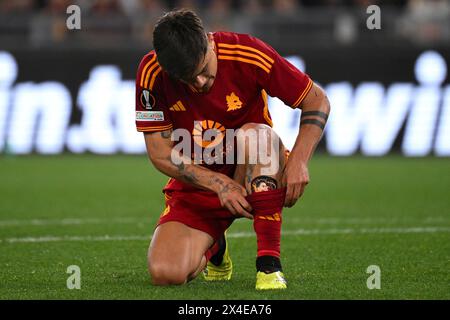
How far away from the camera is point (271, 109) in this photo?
43.8 ft

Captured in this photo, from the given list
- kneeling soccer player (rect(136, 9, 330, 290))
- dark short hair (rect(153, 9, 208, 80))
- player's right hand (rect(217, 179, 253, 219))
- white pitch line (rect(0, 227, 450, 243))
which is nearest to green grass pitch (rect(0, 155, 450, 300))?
white pitch line (rect(0, 227, 450, 243))

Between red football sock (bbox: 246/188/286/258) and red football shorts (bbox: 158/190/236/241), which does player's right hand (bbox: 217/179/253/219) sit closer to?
red football sock (bbox: 246/188/286/258)

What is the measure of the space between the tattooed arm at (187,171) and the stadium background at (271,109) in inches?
86.8

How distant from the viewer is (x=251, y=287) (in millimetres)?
4684

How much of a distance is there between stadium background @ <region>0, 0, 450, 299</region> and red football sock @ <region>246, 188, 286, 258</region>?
2337mm

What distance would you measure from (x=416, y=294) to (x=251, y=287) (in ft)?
2.75

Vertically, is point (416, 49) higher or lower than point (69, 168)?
higher

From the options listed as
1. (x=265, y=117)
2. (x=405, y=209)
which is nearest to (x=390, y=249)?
(x=265, y=117)

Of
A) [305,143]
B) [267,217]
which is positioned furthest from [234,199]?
[305,143]

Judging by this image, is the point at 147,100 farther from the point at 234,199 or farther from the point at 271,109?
the point at 271,109

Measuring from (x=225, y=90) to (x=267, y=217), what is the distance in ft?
2.36

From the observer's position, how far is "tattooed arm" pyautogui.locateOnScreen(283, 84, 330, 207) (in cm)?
460

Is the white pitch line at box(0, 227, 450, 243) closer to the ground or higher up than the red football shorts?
closer to the ground
